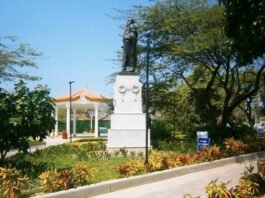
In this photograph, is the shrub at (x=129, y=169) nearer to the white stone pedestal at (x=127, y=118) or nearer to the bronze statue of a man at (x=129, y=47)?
the white stone pedestal at (x=127, y=118)

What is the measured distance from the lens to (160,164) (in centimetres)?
1216

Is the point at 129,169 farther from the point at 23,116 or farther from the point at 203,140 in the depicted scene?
the point at 203,140

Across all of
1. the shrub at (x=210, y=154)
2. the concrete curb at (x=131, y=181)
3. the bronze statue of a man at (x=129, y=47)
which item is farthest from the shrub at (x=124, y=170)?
the bronze statue of a man at (x=129, y=47)

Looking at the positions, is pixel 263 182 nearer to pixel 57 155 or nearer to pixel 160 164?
pixel 160 164

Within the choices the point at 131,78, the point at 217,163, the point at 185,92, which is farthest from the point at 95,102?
the point at 217,163

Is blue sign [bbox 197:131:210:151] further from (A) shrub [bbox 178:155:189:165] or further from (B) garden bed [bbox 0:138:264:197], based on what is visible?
(A) shrub [bbox 178:155:189:165]

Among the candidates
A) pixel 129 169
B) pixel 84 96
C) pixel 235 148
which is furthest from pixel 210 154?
pixel 84 96

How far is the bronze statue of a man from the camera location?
19.8 metres

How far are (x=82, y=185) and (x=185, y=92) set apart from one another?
27.6 m

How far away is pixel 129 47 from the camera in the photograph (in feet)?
65.1

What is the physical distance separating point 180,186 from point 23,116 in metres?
4.32

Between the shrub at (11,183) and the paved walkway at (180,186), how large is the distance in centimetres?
185

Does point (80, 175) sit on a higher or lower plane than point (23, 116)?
lower

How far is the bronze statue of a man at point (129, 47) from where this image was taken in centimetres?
1975
